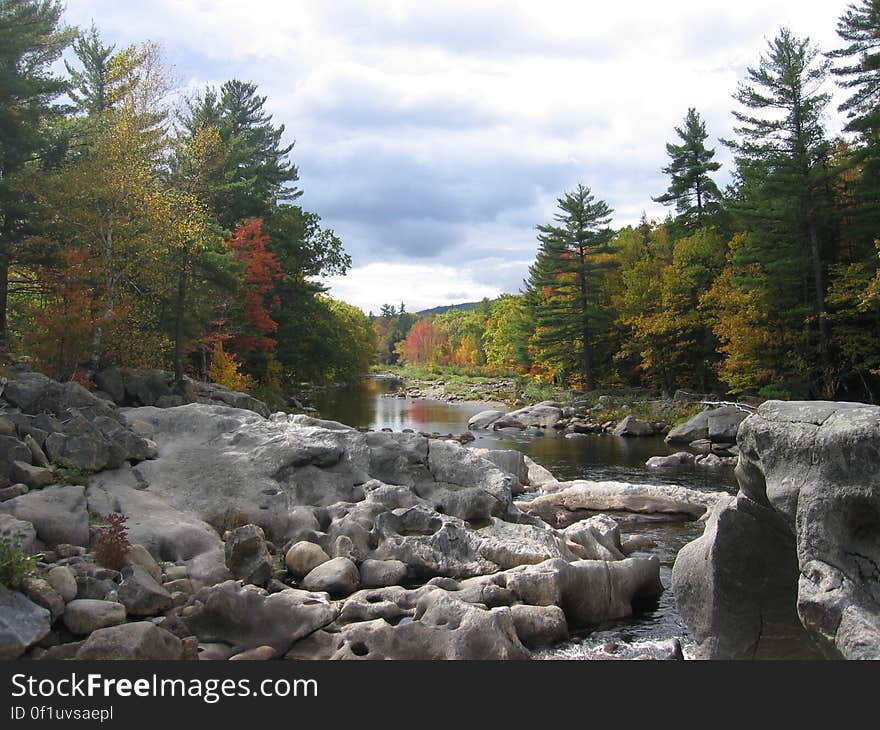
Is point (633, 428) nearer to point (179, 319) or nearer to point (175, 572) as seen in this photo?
point (179, 319)

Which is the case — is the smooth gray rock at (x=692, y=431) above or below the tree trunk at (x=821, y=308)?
below

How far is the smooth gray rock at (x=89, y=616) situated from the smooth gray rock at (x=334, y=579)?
2.71m

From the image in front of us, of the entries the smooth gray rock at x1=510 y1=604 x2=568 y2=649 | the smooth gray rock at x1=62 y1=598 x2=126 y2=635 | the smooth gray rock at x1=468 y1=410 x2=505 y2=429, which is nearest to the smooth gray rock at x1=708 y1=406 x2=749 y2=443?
the smooth gray rock at x1=468 y1=410 x2=505 y2=429

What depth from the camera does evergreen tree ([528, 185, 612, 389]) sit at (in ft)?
163

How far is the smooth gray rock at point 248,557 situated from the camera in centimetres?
1035

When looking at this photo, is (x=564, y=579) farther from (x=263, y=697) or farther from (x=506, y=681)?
(x=263, y=697)

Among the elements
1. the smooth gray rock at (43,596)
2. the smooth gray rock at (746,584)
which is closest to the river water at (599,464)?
the smooth gray rock at (746,584)

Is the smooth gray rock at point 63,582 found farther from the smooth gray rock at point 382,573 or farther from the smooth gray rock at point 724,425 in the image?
the smooth gray rock at point 724,425

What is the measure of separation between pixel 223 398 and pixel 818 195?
86.6ft

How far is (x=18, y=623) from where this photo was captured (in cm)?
773

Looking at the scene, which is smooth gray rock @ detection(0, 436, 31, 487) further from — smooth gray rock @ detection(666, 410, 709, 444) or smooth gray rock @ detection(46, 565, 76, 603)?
smooth gray rock @ detection(666, 410, 709, 444)

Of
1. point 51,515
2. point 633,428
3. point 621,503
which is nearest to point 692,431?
point 633,428

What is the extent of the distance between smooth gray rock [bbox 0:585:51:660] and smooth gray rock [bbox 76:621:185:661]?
56cm

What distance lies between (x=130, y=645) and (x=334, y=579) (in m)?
3.35
